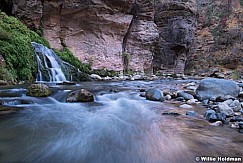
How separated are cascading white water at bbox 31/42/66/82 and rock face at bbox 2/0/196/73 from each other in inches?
127

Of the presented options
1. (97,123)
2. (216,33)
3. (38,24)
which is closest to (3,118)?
(97,123)

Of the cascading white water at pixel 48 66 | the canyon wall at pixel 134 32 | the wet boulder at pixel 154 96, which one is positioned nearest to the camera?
the wet boulder at pixel 154 96

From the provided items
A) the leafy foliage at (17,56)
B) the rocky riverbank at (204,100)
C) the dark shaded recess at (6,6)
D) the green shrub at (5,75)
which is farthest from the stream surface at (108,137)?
the dark shaded recess at (6,6)

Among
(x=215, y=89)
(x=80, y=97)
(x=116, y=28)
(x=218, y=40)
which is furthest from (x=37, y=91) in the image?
(x=218, y=40)

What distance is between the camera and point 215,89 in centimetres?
484

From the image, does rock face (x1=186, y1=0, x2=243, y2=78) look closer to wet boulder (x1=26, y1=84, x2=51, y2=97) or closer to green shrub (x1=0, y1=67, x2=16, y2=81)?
green shrub (x1=0, y1=67, x2=16, y2=81)

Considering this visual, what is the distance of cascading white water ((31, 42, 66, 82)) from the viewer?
323 inches

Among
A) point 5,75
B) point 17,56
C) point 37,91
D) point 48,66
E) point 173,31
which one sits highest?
point 173,31

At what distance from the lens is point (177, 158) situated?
1811 millimetres

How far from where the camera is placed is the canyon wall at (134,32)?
40.4ft

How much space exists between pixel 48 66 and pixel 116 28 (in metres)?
7.30

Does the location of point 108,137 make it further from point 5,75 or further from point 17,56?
point 17,56

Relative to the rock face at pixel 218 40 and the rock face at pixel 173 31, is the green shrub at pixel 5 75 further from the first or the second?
the rock face at pixel 218 40

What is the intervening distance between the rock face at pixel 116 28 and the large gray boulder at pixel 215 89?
9356mm
